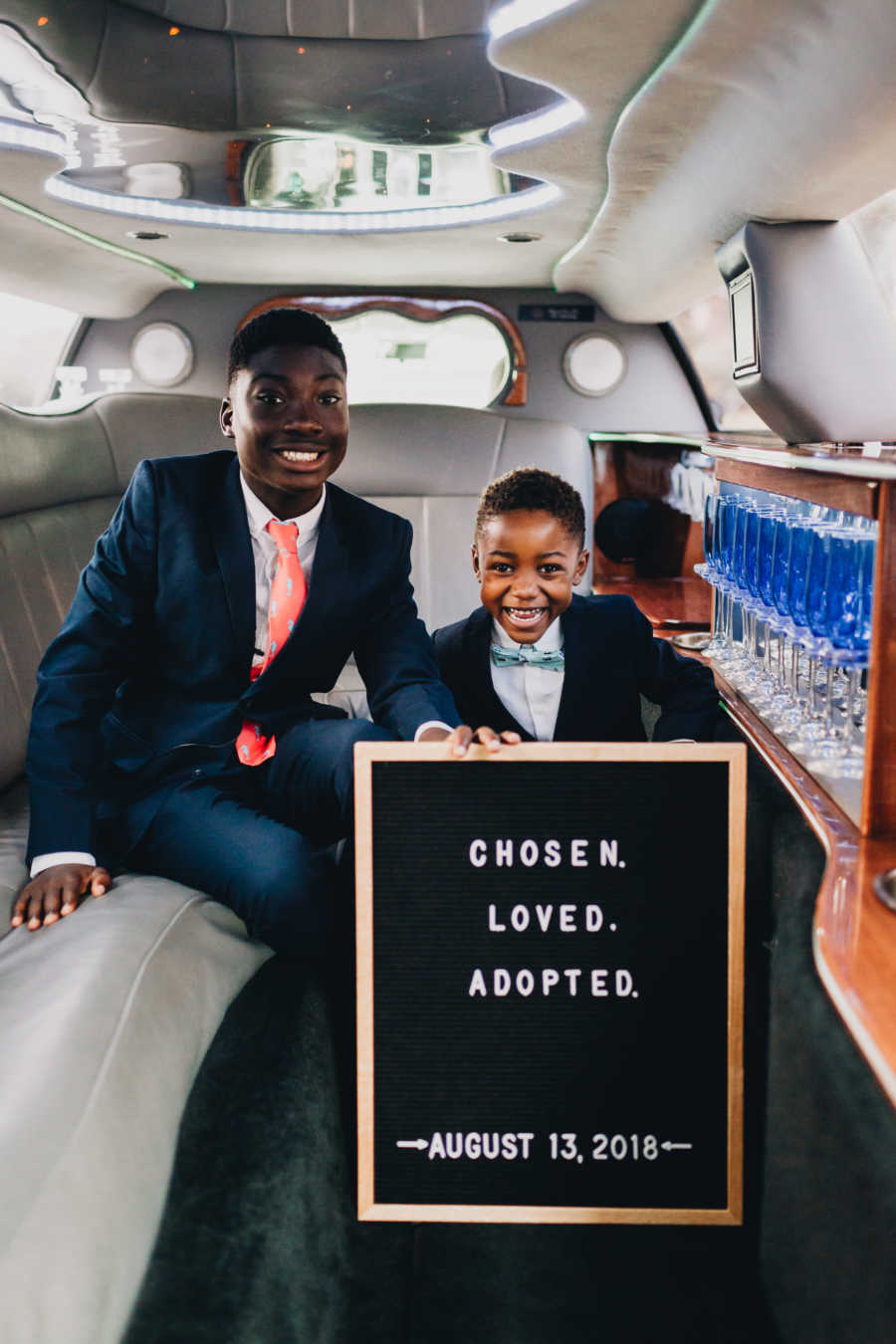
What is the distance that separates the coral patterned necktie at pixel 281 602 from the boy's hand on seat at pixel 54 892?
13.5 inches

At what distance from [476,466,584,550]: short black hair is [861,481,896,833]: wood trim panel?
0.69 m

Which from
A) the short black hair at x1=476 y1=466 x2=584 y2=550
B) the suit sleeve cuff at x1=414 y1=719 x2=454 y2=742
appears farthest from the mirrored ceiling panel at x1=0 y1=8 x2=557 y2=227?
the suit sleeve cuff at x1=414 y1=719 x2=454 y2=742

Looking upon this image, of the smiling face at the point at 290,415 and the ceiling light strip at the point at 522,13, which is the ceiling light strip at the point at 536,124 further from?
the smiling face at the point at 290,415

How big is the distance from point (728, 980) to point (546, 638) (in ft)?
2.66

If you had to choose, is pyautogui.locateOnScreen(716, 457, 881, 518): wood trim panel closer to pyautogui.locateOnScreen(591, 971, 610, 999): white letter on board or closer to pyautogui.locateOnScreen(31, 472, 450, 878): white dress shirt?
pyautogui.locateOnScreen(591, 971, 610, 999): white letter on board

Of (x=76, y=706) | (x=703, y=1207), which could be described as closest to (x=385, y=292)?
(x=76, y=706)

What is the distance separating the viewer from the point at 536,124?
1.89 meters

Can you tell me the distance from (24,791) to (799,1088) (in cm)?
162

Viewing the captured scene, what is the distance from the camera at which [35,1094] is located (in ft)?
3.84

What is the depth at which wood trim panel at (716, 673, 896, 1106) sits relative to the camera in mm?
771

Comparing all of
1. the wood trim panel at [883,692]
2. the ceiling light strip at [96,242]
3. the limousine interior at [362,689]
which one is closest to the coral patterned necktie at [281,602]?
the limousine interior at [362,689]

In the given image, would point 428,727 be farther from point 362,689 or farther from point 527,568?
point 362,689

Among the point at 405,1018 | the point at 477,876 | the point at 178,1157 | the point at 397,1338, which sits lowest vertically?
the point at 397,1338

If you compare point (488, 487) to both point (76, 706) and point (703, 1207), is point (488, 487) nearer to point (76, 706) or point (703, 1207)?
point (76, 706)
